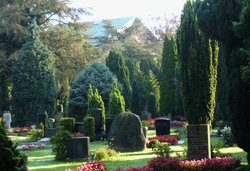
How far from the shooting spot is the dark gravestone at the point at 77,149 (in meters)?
16.1

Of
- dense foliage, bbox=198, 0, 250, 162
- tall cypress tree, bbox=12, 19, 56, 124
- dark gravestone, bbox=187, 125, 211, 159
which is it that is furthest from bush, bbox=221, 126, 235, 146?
tall cypress tree, bbox=12, 19, 56, 124

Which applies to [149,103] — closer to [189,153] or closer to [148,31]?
[148,31]

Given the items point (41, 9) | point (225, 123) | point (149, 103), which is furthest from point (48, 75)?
point (225, 123)

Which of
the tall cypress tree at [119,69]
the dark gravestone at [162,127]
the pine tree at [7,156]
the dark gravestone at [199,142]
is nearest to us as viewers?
the pine tree at [7,156]

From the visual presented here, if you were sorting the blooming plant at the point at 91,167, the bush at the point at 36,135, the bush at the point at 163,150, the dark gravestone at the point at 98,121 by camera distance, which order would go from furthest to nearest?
the bush at the point at 36,135, the dark gravestone at the point at 98,121, the bush at the point at 163,150, the blooming plant at the point at 91,167

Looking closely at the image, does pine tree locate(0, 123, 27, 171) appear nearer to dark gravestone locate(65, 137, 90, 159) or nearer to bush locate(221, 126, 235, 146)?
dark gravestone locate(65, 137, 90, 159)

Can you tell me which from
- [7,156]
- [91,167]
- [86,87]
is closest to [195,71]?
[91,167]

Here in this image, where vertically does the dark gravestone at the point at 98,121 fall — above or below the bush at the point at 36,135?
above

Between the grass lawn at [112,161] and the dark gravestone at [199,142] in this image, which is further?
the grass lawn at [112,161]

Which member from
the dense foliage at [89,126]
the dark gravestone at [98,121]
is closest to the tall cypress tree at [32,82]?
the dark gravestone at [98,121]

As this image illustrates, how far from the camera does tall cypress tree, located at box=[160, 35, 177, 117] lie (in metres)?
40.2

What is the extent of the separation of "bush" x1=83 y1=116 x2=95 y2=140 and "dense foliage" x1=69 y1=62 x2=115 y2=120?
30.2 ft

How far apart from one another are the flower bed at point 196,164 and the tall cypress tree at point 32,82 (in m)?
26.9

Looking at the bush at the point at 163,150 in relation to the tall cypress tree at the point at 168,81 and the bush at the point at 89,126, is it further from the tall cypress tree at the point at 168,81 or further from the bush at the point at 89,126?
the tall cypress tree at the point at 168,81
